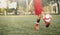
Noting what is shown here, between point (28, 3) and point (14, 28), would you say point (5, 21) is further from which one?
point (28, 3)

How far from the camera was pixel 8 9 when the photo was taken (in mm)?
1017

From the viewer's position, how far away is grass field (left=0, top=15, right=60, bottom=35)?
0.99m

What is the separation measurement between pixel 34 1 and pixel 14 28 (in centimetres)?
30

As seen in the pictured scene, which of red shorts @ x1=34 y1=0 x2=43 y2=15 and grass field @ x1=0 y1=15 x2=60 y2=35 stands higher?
red shorts @ x1=34 y1=0 x2=43 y2=15

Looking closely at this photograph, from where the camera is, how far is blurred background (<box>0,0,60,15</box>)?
3.32 feet

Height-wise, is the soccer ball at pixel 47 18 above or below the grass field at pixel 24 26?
above

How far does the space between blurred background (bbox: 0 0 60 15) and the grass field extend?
0.05 m

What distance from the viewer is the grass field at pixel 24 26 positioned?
0.99 m

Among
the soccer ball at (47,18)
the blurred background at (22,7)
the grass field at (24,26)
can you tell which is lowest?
the grass field at (24,26)

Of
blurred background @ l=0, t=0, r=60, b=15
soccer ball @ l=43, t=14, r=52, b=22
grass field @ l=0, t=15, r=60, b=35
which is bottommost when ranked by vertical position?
grass field @ l=0, t=15, r=60, b=35

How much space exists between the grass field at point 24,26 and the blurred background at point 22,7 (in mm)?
46

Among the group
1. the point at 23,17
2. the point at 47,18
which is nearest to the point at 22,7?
the point at 23,17

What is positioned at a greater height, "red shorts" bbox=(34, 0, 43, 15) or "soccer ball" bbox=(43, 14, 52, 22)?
"red shorts" bbox=(34, 0, 43, 15)

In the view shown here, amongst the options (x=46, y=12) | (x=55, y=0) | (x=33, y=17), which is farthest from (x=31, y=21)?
(x=55, y=0)
